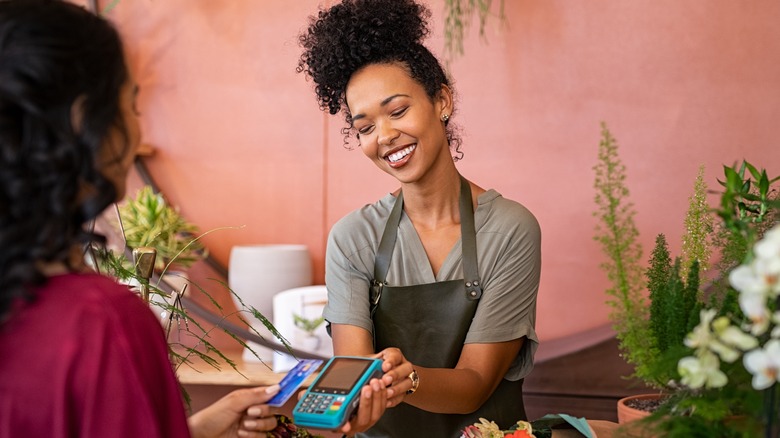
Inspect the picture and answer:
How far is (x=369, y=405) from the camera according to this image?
1.29m

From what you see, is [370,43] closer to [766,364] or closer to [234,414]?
[234,414]

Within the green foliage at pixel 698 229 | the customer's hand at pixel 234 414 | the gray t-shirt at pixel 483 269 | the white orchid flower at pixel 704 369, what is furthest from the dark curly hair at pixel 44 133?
the gray t-shirt at pixel 483 269

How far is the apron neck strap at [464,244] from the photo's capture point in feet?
6.15

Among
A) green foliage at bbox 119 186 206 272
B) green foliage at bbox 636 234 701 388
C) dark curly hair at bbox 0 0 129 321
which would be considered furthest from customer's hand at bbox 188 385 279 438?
green foliage at bbox 119 186 206 272

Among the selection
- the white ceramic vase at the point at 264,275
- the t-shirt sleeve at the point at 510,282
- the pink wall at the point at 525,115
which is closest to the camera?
the t-shirt sleeve at the point at 510,282

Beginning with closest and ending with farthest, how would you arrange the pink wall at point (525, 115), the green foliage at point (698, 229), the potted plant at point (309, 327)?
the green foliage at point (698, 229) < the pink wall at point (525, 115) < the potted plant at point (309, 327)

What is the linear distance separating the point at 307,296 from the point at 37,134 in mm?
1953

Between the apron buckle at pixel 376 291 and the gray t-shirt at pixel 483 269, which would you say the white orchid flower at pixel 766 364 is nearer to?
the gray t-shirt at pixel 483 269

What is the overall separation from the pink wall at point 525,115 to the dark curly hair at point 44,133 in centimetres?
209

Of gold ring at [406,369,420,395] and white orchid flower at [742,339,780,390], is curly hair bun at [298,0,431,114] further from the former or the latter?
white orchid flower at [742,339,780,390]

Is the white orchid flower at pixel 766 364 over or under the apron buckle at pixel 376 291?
over

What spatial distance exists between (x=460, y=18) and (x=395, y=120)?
1125 millimetres

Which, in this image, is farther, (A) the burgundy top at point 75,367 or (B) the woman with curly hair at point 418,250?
(B) the woman with curly hair at point 418,250

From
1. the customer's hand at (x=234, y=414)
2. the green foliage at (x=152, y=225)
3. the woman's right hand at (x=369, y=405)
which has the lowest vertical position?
the green foliage at (x=152, y=225)
